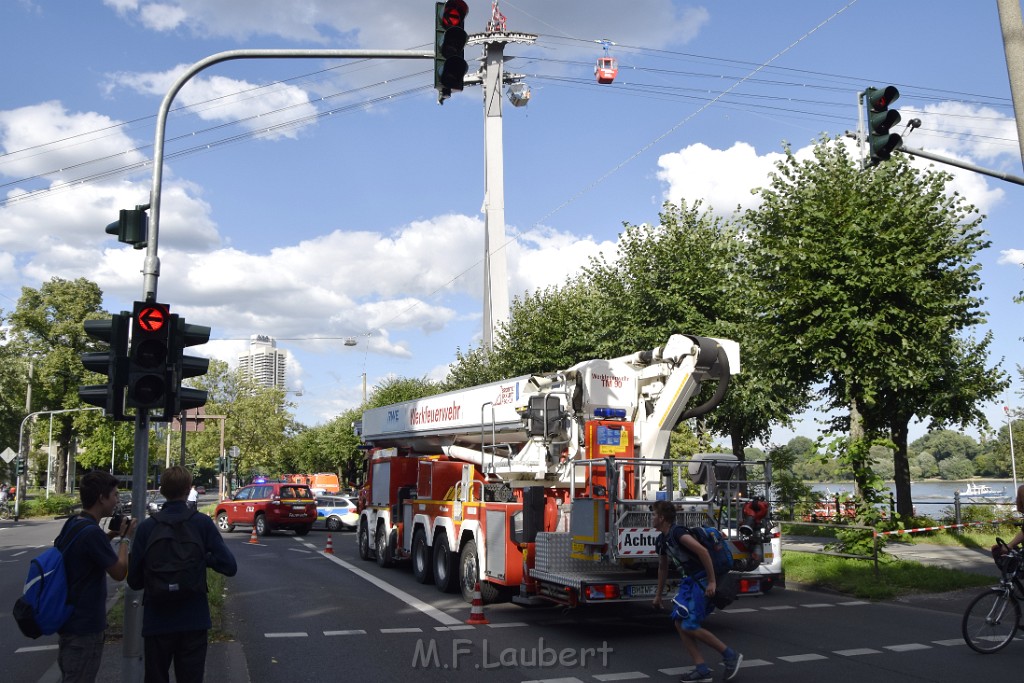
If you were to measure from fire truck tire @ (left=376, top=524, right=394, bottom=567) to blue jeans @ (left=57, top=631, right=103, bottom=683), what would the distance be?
1271cm

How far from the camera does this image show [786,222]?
17906mm

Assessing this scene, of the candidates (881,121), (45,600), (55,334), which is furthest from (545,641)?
(55,334)

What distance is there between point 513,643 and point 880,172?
508 inches

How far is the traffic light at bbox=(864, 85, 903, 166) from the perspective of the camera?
10055mm

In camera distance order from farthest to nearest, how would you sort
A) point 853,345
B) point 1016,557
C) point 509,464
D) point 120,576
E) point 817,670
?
point 853,345 → point 509,464 → point 1016,557 → point 817,670 → point 120,576

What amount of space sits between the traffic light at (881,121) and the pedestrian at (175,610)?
334 inches

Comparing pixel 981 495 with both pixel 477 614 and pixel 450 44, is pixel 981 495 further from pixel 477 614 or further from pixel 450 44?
pixel 450 44

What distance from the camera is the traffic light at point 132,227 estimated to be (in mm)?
8766

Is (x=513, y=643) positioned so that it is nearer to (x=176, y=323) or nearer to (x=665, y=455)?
(x=665, y=455)

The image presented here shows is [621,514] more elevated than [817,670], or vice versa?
[621,514]

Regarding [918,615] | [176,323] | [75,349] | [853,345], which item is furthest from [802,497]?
[75,349]

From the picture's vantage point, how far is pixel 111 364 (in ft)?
23.8

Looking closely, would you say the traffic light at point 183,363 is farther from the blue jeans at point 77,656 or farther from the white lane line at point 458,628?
the white lane line at point 458,628

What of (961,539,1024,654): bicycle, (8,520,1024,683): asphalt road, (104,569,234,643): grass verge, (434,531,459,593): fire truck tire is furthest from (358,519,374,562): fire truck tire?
(961,539,1024,654): bicycle
